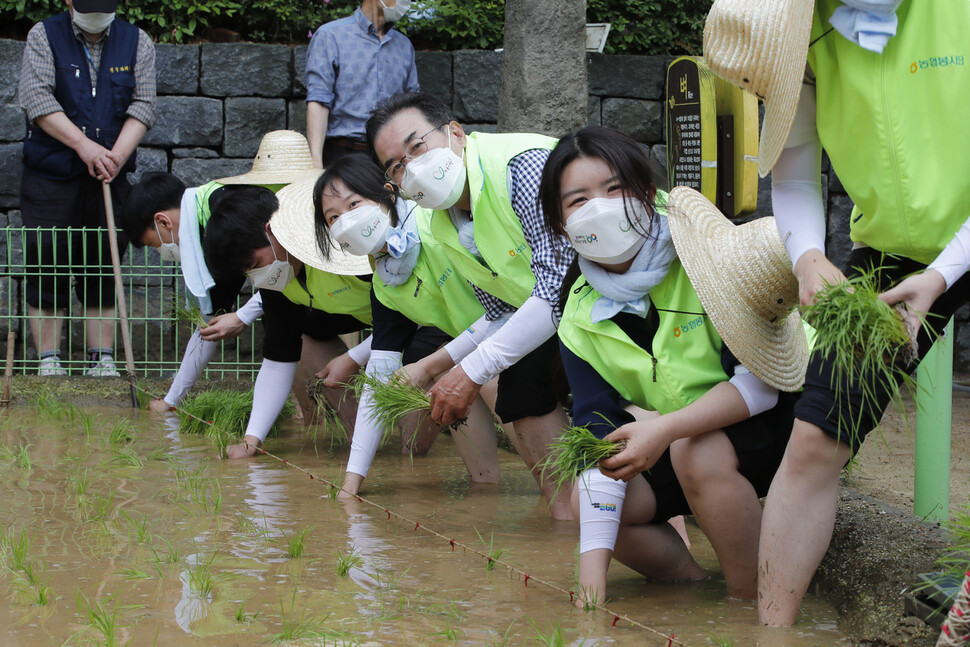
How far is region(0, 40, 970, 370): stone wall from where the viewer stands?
738 cm

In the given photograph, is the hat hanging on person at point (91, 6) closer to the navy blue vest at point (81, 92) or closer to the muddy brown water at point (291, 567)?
the navy blue vest at point (81, 92)

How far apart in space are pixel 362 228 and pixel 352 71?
8.80 ft

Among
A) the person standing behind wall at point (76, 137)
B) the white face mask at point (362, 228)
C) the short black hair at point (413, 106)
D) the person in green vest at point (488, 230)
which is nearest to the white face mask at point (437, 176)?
the person in green vest at point (488, 230)

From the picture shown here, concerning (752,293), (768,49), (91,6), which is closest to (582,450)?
(752,293)

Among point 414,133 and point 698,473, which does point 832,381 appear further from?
point 414,133

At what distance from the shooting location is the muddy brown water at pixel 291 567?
224cm

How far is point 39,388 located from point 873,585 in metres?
4.62

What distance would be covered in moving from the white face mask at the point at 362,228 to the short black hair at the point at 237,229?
57 centimetres

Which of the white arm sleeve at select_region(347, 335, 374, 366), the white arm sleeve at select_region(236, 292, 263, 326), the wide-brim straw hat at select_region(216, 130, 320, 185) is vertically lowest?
the white arm sleeve at select_region(347, 335, 374, 366)

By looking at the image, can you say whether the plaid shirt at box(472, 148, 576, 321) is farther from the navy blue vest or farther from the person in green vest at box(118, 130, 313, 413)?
the navy blue vest

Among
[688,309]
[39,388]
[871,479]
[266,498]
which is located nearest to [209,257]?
[266,498]

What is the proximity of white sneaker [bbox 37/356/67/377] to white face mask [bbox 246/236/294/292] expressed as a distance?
2.26m

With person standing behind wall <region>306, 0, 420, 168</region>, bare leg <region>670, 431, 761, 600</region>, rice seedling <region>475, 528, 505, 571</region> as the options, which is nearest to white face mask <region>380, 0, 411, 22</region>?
person standing behind wall <region>306, 0, 420, 168</region>

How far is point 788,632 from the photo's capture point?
7.40ft
